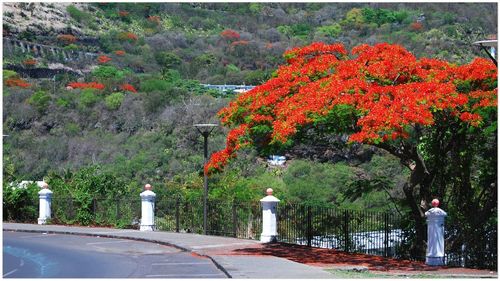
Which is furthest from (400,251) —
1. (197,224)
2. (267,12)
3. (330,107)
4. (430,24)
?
(267,12)

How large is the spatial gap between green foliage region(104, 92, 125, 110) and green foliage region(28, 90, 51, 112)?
4184mm

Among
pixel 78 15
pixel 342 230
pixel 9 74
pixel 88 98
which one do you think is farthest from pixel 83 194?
pixel 78 15

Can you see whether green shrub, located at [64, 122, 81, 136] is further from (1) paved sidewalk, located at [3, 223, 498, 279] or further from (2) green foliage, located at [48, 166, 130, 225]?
(1) paved sidewalk, located at [3, 223, 498, 279]

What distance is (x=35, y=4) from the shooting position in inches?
4331

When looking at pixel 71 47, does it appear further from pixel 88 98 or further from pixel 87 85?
pixel 88 98

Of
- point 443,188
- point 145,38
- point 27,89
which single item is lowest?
point 443,188

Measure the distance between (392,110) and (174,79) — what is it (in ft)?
237

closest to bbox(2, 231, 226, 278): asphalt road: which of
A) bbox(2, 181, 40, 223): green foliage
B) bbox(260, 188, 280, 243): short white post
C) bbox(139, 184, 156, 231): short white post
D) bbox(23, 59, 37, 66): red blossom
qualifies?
bbox(139, 184, 156, 231): short white post

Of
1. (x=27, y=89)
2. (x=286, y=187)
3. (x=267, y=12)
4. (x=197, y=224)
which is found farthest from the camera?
(x=267, y=12)

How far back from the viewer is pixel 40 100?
7431 centimetres

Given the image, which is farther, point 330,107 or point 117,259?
point 117,259

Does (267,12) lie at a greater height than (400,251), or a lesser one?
greater

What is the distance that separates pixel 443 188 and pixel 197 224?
9.74m

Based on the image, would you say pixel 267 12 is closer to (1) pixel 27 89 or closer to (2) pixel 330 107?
(1) pixel 27 89
